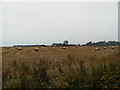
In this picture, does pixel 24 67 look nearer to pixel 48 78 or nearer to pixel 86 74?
pixel 48 78

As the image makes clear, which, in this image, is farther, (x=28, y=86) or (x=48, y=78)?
(x=48, y=78)

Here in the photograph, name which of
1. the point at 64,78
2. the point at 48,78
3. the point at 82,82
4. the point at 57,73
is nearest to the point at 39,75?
the point at 48,78

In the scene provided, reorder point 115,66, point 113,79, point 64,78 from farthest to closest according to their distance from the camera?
point 115,66, point 64,78, point 113,79

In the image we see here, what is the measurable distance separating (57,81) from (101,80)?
1.49 meters

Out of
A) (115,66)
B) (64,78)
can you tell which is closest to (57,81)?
(64,78)

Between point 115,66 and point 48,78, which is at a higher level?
point 115,66

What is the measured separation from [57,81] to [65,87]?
34cm

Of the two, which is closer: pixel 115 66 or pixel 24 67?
pixel 115 66

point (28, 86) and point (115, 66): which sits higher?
point (115, 66)

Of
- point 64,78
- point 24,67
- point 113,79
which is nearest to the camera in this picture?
point 113,79

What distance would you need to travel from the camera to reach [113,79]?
392 cm

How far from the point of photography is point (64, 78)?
14.2 feet

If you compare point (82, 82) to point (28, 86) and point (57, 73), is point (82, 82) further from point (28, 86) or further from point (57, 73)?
point (28, 86)

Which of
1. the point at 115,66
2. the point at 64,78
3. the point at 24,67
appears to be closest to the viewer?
the point at 64,78
